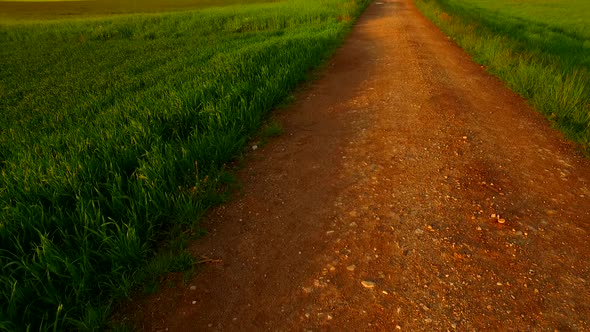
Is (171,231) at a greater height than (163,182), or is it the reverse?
(163,182)

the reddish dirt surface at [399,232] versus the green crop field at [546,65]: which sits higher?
the green crop field at [546,65]

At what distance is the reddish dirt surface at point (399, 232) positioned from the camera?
2.77m

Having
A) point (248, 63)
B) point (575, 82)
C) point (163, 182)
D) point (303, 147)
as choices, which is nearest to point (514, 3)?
point (575, 82)

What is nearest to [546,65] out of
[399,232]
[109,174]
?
[399,232]

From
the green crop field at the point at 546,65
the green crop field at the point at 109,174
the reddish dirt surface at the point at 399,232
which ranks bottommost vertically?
the reddish dirt surface at the point at 399,232

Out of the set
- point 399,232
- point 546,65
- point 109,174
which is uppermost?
point 546,65

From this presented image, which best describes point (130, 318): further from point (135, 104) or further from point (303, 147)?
point (135, 104)

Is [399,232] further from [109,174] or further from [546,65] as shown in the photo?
[546,65]

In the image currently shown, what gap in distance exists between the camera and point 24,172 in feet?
13.3

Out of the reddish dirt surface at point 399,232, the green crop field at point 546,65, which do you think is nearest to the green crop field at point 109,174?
the reddish dirt surface at point 399,232

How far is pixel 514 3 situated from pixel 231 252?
41477 millimetres

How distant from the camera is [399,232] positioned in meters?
3.65

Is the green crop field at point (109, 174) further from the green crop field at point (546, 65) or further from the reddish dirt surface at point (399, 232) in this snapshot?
the green crop field at point (546, 65)

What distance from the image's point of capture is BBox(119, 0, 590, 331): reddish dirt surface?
9.10 ft
